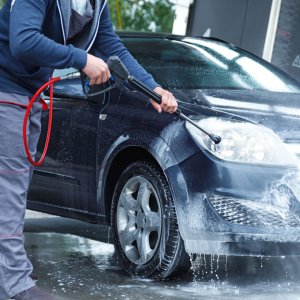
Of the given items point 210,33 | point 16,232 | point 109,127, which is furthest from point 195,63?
point 210,33

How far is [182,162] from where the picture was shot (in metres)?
5.13

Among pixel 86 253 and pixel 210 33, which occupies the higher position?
pixel 210 33

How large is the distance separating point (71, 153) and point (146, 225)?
2.89 ft

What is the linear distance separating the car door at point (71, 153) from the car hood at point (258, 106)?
677 millimetres

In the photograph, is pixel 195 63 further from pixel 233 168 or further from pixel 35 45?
pixel 35 45

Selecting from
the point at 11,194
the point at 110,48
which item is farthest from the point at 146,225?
the point at 11,194

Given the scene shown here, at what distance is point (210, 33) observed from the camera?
468 inches

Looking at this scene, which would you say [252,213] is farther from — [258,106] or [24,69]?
[24,69]

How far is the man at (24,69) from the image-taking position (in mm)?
4133

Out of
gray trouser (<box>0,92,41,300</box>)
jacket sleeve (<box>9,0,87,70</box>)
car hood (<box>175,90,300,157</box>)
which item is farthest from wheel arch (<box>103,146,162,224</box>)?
jacket sleeve (<box>9,0,87,70</box>)

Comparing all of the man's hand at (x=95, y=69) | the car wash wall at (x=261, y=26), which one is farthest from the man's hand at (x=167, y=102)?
the car wash wall at (x=261, y=26)

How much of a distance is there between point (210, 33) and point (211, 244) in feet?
23.3

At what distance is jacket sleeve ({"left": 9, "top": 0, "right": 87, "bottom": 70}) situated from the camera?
4.11m

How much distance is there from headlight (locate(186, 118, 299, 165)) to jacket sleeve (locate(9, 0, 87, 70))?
1.14 meters
